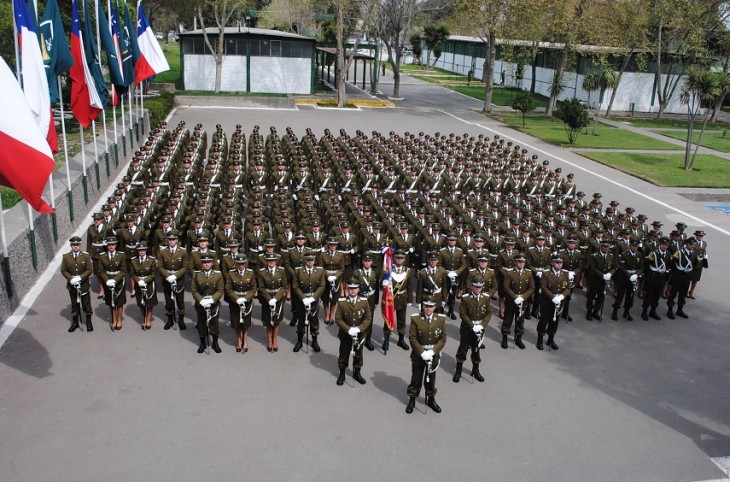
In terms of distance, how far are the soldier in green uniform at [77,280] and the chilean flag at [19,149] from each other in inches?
69.9

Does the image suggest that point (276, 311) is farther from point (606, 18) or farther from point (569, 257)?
point (606, 18)

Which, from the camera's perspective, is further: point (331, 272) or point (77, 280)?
point (331, 272)

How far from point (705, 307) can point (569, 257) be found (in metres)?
2.71

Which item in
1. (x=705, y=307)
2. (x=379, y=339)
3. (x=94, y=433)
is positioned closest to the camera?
(x=94, y=433)

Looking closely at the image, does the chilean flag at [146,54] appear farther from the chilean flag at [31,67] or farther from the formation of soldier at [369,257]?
the chilean flag at [31,67]

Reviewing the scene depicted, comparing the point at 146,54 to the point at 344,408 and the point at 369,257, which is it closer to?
the point at 369,257

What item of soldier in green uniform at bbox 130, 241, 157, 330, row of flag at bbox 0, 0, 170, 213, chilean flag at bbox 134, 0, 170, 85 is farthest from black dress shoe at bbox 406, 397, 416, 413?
chilean flag at bbox 134, 0, 170, 85

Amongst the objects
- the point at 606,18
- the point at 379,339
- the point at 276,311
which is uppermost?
the point at 606,18

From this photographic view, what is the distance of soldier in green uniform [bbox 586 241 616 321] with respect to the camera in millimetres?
11023

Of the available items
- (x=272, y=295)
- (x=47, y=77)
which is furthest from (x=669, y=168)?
(x=47, y=77)

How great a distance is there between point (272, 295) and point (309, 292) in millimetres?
512

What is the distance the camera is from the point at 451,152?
785 inches

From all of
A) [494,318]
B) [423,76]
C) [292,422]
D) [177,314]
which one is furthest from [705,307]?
[423,76]

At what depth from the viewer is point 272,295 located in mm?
9430
